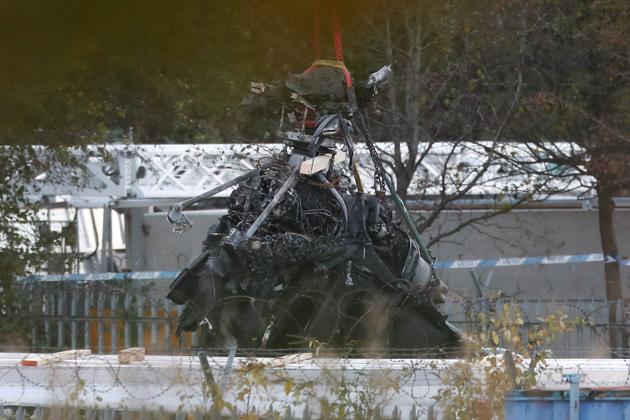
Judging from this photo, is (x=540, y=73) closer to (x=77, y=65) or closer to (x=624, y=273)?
(x=624, y=273)

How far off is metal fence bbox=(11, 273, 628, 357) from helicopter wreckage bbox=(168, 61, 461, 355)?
4064 millimetres

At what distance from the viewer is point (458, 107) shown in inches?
480

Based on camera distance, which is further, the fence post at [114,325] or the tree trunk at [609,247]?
the tree trunk at [609,247]

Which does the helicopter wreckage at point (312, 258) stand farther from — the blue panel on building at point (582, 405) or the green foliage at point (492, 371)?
the blue panel on building at point (582, 405)

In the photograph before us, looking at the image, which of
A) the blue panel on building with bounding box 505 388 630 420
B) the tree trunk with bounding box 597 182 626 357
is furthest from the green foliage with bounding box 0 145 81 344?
the blue panel on building with bounding box 505 388 630 420

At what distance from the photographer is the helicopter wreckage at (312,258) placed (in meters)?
6.61

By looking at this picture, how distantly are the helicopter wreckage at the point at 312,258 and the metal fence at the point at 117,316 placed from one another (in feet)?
13.3

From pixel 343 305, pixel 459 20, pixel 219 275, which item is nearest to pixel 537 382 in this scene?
pixel 343 305

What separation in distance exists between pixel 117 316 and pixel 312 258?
520 cm

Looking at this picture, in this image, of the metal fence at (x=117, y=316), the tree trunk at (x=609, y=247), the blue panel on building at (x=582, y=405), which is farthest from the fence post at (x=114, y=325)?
the blue panel on building at (x=582, y=405)

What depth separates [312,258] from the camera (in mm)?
6723

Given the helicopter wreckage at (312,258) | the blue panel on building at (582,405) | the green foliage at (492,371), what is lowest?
the blue panel on building at (582,405)

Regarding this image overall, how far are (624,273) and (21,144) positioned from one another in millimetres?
8280

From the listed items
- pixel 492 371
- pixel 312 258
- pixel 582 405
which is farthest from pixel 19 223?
pixel 582 405
